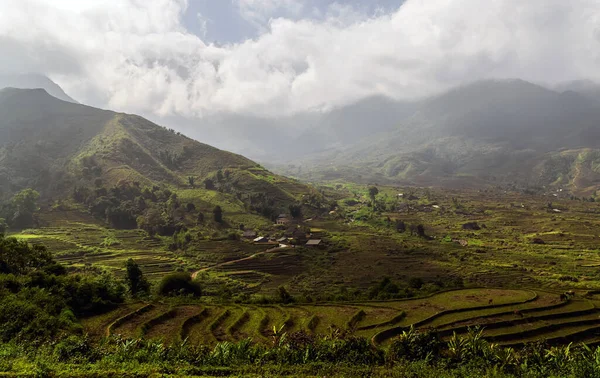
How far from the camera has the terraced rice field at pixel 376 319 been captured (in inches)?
1916

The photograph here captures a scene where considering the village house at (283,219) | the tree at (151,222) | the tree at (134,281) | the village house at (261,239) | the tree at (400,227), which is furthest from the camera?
the village house at (283,219)

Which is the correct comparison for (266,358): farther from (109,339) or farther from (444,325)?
(444,325)

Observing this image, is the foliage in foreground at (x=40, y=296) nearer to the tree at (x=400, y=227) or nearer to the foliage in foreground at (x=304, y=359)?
the foliage in foreground at (x=304, y=359)

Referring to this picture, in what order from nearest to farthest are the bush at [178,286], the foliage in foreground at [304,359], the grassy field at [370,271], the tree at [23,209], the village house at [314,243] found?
the foliage in foreground at [304,359] → the grassy field at [370,271] → the bush at [178,286] → the village house at [314,243] → the tree at [23,209]

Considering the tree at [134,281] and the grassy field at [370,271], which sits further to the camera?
the tree at [134,281]

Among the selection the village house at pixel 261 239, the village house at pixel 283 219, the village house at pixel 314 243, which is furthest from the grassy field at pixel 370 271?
the village house at pixel 283 219

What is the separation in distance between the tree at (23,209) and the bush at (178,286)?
378ft

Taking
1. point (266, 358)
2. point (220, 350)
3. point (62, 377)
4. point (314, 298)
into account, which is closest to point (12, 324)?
point (62, 377)

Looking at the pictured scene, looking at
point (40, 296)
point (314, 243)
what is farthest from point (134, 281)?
point (314, 243)

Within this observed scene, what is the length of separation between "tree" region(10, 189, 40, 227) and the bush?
11525cm

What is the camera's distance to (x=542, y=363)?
3519 cm

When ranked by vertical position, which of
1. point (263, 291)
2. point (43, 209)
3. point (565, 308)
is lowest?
point (263, 291)

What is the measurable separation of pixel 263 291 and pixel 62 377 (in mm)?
65548

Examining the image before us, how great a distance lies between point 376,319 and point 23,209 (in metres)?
164
